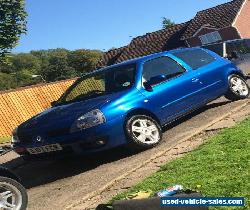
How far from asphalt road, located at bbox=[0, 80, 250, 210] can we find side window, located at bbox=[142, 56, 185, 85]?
96 centimetres

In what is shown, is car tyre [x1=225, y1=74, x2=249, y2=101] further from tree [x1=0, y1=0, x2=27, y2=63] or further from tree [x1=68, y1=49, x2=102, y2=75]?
tree [x1=68, y1=49, x2=102, y2=75]

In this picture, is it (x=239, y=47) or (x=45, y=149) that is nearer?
(x=45, y=149)

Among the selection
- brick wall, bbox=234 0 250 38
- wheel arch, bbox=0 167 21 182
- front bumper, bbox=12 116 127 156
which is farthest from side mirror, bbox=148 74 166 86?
brick wall, bbox=234 0 250 38

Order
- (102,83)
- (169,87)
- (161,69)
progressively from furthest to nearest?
(161,69) < (102,83) < (169,87)

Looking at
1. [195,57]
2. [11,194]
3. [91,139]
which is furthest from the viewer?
[195,57]

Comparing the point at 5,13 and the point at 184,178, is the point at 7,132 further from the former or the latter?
the point at 184,178

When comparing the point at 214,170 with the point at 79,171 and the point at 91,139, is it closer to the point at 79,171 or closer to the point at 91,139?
the point at 91,139

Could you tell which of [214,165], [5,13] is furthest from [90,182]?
[5,13]

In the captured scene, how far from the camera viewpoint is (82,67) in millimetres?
75875

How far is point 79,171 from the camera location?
633 centimetres

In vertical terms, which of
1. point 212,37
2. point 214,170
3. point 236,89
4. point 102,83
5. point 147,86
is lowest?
point 214,170

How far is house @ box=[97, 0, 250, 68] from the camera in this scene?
4588 cm

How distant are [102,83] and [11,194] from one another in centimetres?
333

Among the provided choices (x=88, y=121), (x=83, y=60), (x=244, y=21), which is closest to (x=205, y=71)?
(x=88, y=121)
